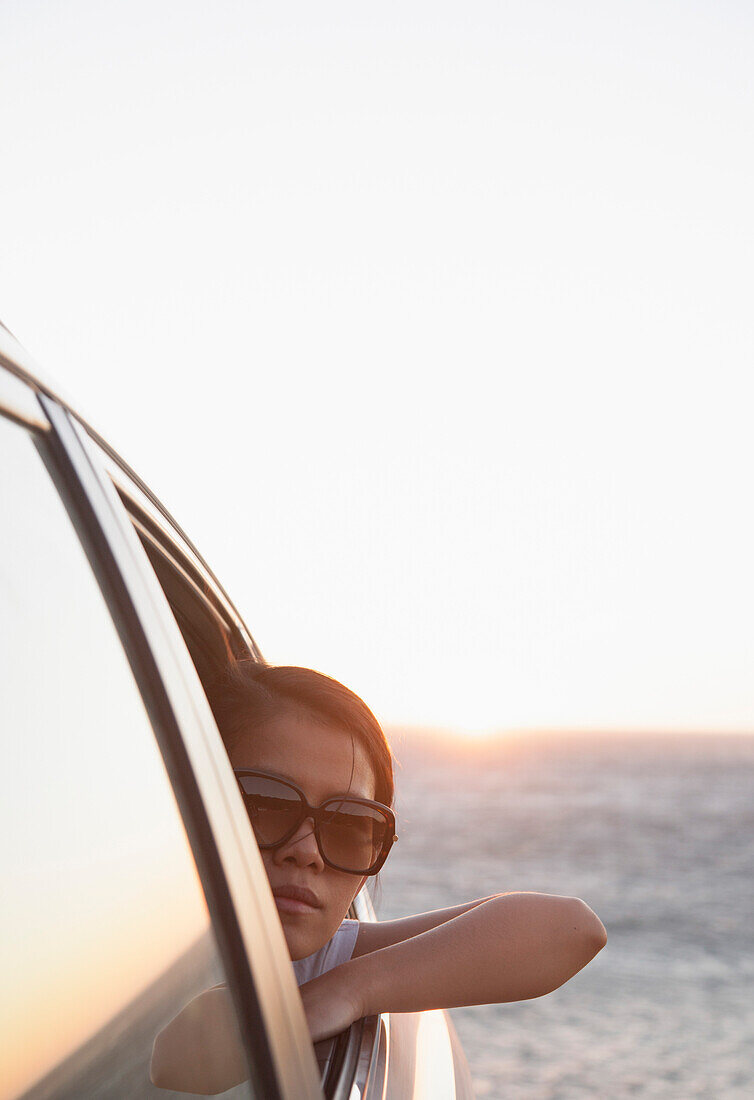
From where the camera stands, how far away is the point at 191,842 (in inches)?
38.4

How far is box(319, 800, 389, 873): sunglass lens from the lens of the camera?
1498 millimetres

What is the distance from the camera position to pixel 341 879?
1.56 metres

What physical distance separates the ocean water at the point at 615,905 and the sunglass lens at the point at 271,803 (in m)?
0.63

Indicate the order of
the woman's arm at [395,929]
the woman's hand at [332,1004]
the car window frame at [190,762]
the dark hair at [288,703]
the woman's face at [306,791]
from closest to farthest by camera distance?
1. the car window frame at [190,762]
2. the woman's hand at [332,1004]
3. the woman's face at [306,791]
4. the dark hair at [288,703]
5. the woman's arm at [395,929]

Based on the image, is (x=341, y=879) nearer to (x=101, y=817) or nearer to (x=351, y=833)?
(x=351, y=833)

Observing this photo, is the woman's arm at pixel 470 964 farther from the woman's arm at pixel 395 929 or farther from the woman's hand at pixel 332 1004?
the woman's arm at pixel 395 929

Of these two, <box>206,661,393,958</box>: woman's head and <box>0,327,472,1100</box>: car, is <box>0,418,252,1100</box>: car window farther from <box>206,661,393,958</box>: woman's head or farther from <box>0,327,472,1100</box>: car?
<box>206,661,393,958</box>: woman's head

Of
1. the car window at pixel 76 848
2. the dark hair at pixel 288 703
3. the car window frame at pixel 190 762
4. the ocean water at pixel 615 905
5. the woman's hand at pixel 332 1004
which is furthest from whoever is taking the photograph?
the ocean water at pixel 615 905

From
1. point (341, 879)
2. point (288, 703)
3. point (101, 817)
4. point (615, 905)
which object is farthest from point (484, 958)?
point (615, 905)

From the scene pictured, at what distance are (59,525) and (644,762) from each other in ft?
284

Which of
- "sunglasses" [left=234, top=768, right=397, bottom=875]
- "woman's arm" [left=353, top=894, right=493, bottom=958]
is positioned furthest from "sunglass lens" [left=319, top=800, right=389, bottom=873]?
"woman's arm" [left=353, top=894, right=493, bottom=958]

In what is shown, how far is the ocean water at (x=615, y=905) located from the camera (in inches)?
450

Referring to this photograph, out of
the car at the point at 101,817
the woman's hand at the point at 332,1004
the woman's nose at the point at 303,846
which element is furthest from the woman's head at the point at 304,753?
the car at the point at 101,817

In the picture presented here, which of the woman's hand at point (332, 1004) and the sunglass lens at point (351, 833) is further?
the sunglass lens at point (351, 833)
